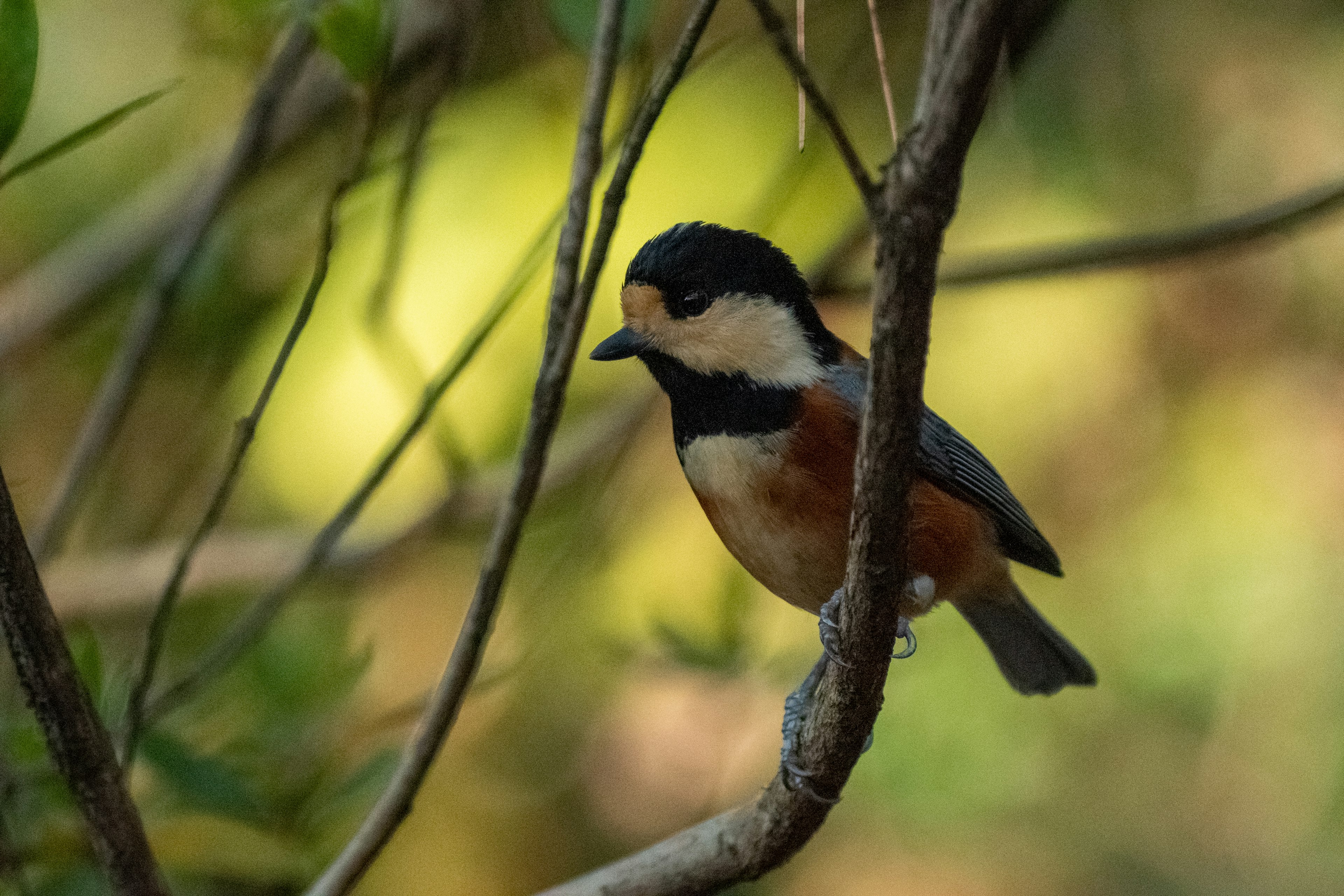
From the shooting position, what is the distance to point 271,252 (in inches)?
141

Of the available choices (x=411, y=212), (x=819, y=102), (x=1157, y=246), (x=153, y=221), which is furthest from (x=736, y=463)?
(x=153, y=221)

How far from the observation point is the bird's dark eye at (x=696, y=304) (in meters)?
2.07

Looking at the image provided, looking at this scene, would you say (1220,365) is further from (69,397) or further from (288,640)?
(69,397)

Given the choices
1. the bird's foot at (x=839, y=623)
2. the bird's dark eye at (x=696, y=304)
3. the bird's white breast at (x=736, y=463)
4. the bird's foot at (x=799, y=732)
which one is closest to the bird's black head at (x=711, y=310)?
the bird's dark eye at (x=696, y=304)

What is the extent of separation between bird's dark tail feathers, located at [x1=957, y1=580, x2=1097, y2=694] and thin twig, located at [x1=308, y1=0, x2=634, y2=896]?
138 cm

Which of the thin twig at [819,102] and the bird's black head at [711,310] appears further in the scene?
the bird's black head at [711,310]

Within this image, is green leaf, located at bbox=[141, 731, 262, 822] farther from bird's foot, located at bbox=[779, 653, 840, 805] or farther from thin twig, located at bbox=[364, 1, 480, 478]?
bird's foot, located at bbox=[779, 653, 840, 805]

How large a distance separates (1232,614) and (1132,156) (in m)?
1.42

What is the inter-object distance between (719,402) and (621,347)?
7.3 inches

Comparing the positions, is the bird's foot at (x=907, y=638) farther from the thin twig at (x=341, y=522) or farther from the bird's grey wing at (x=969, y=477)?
the thin twig at (x=341, y=522)

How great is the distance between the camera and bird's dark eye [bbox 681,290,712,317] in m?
2.07

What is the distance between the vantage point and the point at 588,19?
2090mm

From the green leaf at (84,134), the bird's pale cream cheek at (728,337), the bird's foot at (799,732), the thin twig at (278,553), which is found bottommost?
the thin twig at (278,553)

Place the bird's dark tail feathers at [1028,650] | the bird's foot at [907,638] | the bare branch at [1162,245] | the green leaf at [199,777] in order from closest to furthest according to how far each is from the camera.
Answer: the bird's foot at [907,638] < the green leaf at [199,777] < the bare branch at [1162,245] < the bird's dark tail feathers at [1028,650]
